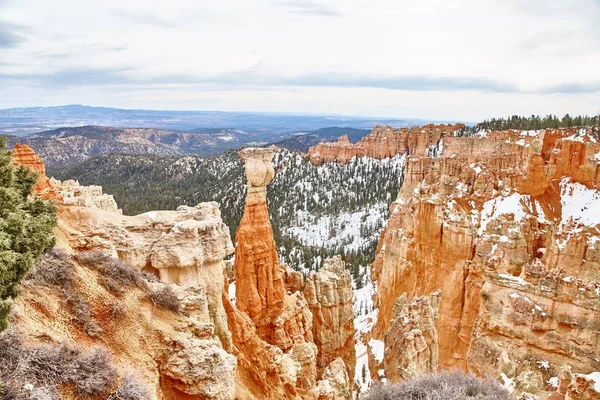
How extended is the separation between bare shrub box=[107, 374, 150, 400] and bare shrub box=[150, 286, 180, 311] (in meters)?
3.02

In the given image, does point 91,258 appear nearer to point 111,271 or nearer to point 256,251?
point 111,271

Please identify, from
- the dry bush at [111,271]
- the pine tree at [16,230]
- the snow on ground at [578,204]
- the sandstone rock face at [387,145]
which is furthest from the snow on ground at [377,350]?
the sandstone rock face at [387,145]

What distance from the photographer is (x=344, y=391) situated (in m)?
16.4

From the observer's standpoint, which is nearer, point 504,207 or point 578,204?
point 504,207

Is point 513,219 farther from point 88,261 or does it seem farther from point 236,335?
point 88,261

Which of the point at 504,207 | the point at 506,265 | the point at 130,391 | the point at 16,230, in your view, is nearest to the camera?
the point at 16,230

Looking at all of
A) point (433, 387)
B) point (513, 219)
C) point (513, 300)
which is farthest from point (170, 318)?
point (513, 219)

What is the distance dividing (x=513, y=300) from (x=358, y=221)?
233 ft

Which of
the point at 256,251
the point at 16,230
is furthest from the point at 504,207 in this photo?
the point at 16,230

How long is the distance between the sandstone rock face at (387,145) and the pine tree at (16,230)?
10031 centimetres

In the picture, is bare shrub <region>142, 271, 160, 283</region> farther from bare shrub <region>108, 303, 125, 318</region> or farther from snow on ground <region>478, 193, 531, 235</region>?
snow on ground <region>478, 193, 531, 235</region>

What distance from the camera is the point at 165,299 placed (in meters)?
10.4

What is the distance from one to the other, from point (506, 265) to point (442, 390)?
62.2 feet

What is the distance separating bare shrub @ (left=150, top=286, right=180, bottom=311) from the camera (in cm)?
1040
